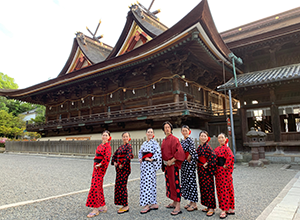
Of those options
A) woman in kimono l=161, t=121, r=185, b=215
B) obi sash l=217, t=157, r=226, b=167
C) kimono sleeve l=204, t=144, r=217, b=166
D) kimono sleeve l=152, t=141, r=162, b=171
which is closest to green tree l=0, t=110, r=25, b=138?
kimono sleeve l=152, t=141, r=162, b=171

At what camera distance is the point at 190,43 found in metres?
10.7

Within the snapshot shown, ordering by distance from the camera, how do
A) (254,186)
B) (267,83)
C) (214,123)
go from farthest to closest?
(214,123) → (267,83) → (254,186)

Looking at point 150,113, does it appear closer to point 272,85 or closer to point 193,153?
point 272,85

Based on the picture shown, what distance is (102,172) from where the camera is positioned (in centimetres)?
398

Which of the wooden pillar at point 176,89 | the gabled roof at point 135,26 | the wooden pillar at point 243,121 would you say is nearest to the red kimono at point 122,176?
the wooden pillar at point 176,89

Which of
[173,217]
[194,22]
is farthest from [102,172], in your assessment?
[194,22]

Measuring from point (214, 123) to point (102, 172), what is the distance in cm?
1094

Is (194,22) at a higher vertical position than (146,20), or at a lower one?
lower

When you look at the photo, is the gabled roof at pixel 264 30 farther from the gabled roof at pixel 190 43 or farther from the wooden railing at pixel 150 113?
the wooden railing at pixel 150 113

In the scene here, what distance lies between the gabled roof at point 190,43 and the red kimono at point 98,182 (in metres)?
7.45

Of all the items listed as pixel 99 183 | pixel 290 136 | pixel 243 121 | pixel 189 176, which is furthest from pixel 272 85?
pixel 99 183

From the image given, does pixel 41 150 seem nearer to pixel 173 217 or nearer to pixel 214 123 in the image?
pixel 214 123

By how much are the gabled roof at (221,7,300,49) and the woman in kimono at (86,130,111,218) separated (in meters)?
11.5

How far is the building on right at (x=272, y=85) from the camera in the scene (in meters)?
10.4
